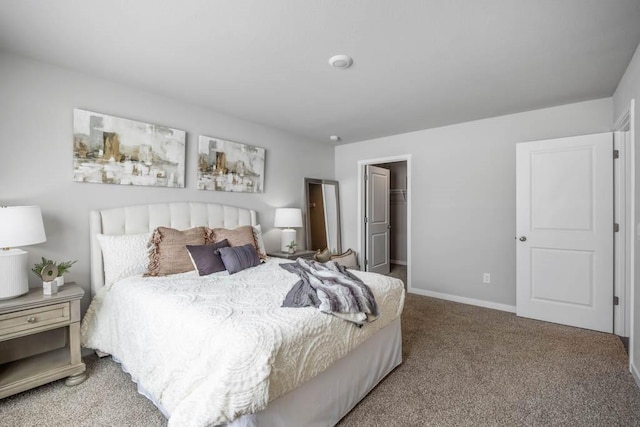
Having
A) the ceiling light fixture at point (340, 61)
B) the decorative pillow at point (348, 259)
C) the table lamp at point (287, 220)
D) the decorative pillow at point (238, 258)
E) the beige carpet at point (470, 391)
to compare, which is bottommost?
the beige carpet at point (470, 391)

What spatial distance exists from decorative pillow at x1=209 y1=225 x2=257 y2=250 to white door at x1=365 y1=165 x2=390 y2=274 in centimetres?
243

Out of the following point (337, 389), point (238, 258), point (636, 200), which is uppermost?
point (636, 200)

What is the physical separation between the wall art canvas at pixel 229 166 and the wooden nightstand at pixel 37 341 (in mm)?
1631

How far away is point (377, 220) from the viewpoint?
17.8 feet

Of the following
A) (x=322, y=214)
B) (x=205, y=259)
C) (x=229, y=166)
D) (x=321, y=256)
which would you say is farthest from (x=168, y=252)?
(x=322, y=214)

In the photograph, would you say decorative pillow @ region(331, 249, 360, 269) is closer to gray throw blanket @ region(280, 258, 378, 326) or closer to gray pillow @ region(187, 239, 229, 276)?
gray pillow @ region(187, 239, 229, 276)

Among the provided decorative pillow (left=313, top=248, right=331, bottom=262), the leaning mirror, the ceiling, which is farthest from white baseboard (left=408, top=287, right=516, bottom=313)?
the ceiling

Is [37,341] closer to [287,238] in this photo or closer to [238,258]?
[238,258]

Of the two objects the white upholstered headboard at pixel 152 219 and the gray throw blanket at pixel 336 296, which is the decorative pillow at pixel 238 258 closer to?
the white upholstered headboard at pixel 152 219

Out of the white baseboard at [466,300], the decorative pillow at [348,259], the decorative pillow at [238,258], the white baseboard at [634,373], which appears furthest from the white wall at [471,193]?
the decorative pillow at [238,258]

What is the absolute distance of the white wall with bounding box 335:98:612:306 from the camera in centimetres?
352

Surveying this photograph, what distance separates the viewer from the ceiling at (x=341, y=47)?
179 cm

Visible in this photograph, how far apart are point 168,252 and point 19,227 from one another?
947 millimetres

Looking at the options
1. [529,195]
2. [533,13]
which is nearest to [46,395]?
[533,13]
